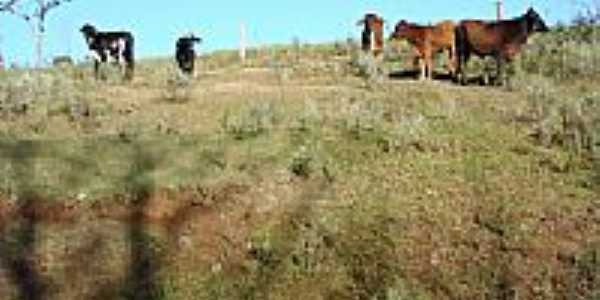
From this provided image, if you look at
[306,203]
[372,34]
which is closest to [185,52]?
[372,34]

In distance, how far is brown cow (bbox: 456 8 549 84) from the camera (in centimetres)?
2502

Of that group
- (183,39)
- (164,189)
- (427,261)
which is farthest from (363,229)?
(183,39)

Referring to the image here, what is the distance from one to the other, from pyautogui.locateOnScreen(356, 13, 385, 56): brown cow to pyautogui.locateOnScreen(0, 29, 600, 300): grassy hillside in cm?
1078

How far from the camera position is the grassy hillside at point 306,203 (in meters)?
12.5

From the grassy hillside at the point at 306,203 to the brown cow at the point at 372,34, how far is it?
10.8 meters

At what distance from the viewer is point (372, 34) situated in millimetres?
29203

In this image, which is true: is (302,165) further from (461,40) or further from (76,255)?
(461,40)

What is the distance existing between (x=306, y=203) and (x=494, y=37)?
1234 cm

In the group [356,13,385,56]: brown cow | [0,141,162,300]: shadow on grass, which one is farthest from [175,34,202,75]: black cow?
[0,141,162,300]: shadow on grass

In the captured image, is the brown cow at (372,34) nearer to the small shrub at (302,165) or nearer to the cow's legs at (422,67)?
the cow's legs at (422,67)

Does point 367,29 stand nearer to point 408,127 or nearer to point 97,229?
point 408,127

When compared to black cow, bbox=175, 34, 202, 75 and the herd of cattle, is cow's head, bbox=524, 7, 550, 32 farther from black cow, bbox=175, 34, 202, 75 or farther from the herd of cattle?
black cow, bbox=175, 34, 202, 75

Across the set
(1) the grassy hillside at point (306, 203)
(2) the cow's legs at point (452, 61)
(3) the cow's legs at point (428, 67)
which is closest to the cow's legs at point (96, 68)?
(3) the cow's legs at point (428, 67)

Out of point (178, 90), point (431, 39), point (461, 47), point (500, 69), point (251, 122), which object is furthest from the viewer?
point (431, 39)
